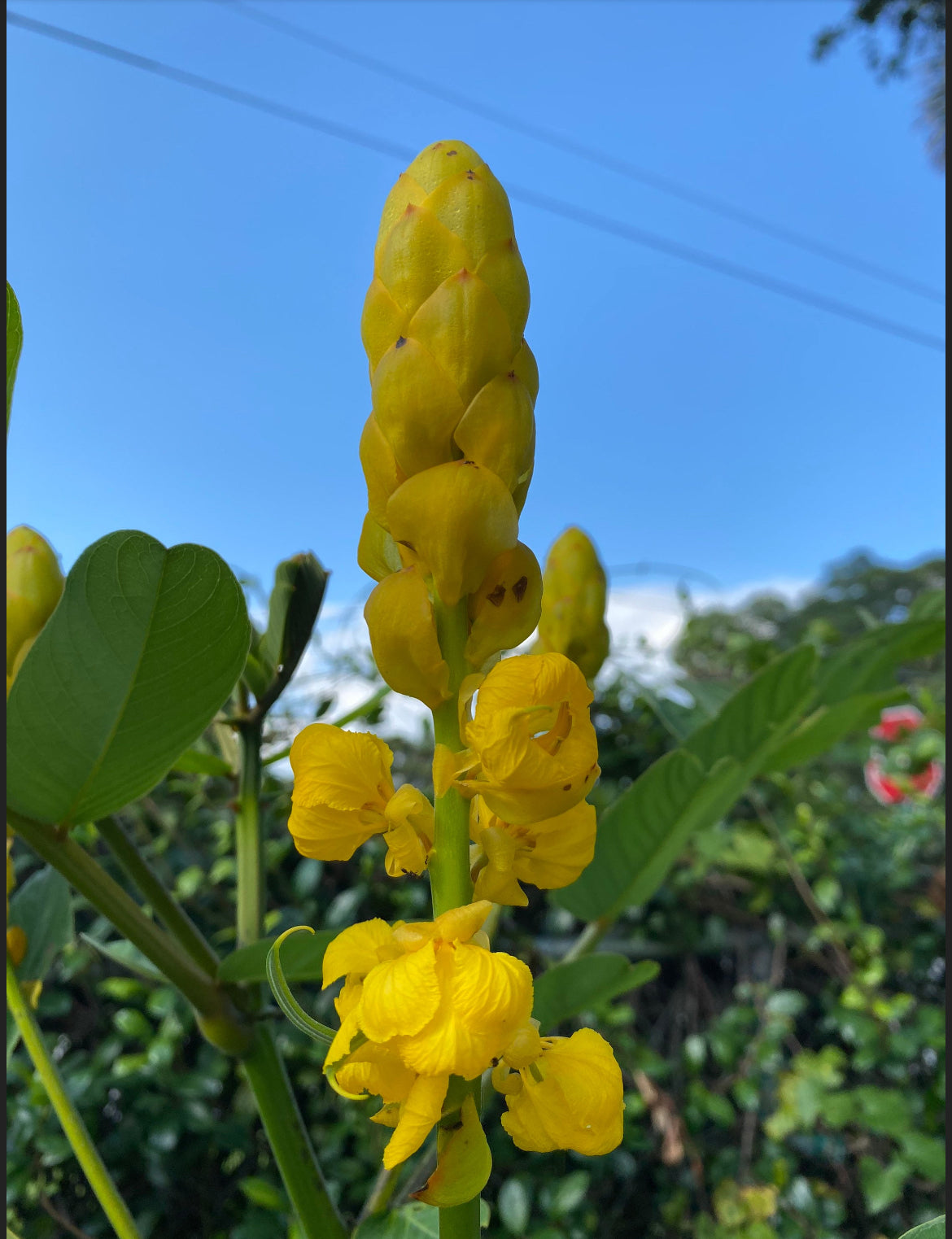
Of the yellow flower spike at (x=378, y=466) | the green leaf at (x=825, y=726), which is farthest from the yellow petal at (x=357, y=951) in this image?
the green leaf at (x=825, y=726)

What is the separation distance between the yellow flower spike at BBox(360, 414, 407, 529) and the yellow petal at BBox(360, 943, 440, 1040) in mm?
131

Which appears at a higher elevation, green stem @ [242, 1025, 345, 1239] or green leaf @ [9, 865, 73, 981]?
green leaf @ [9, 865, 73, 981]

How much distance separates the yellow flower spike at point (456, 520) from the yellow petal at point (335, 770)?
0.05 m

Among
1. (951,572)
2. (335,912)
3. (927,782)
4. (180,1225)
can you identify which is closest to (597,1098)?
(951,572)

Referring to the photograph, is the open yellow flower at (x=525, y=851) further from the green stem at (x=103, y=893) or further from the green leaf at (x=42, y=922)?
the green leaf at (x=42, y=922)

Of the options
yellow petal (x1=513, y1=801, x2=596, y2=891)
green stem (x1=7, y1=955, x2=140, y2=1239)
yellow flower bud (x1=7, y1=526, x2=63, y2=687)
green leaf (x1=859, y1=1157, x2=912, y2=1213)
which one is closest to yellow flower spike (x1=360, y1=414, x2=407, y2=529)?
yellow petal (x1=513, y1=801, x2=596, y2=891)

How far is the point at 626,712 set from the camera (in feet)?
5.10

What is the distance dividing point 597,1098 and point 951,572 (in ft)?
1.00

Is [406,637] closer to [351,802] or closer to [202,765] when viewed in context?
[351,802]

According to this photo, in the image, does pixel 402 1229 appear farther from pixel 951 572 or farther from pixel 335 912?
pixel 335 912

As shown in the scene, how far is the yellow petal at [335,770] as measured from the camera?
24cm

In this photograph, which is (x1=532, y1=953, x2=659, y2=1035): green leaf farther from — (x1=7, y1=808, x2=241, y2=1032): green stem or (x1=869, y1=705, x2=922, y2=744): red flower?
(x1=869, y1=705, x2=922, y2=744): red flower

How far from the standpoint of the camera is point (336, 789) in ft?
0.80

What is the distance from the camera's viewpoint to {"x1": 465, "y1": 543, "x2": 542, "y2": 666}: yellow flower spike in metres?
0.26
